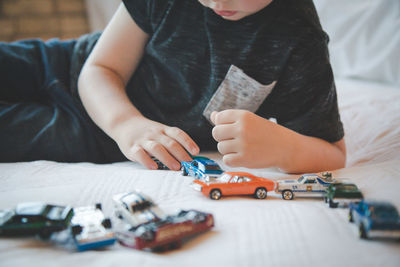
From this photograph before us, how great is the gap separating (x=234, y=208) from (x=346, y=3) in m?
1.16

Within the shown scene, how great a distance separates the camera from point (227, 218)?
20.0 inches

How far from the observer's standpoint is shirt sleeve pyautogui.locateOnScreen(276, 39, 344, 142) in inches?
31.5

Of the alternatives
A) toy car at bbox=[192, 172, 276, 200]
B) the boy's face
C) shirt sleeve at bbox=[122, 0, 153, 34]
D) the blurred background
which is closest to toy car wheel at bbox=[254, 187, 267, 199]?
toy car at bbox=[192, 172, 276, 200]

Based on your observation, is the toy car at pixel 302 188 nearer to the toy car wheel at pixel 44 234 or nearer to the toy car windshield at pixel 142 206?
the toy car windshield at pixel 142 206

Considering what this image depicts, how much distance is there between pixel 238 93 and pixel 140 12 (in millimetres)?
312

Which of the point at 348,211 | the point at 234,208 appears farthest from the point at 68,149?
the point at 348,211

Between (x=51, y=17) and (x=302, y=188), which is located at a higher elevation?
(x=302, y=188)

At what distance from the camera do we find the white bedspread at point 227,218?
1.34ft

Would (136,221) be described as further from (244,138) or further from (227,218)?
(244,138)

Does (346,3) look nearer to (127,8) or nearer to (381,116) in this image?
(381,116)

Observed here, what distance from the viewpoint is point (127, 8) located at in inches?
36.3

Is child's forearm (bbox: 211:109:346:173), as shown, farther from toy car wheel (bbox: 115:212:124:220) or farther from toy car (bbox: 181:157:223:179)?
toy car wheel (bbox: 115:212:124:220)

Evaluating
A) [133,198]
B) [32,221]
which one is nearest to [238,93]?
[133,198]

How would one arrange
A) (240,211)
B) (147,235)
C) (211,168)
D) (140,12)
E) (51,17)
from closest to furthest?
(147,235)
(240,211)
(211,168)
(140,12)
(51,17)
